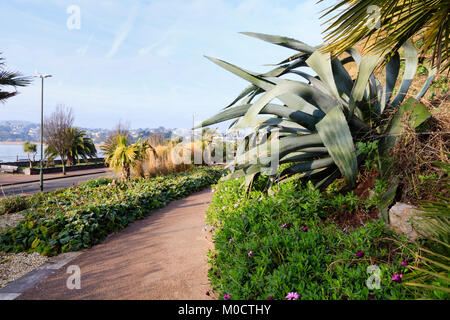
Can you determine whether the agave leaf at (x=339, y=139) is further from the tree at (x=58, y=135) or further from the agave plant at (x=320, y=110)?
the tree at (x=58, y=135)

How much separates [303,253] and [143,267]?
2149 mm

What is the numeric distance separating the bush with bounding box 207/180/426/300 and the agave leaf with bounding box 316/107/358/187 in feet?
1.42

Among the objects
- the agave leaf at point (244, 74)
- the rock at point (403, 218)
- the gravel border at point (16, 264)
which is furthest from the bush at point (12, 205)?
the rock at point (403, 218)

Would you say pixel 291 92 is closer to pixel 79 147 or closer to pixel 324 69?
pixel 324 69

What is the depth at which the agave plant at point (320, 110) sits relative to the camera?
2.61 m

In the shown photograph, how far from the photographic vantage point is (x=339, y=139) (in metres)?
2.46

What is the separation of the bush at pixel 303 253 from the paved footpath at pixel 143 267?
0.41m

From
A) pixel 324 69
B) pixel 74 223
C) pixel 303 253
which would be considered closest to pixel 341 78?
pixel 324 69

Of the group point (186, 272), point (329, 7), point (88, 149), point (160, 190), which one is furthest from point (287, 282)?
point (88, 149)

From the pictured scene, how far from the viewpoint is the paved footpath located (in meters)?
2.75
